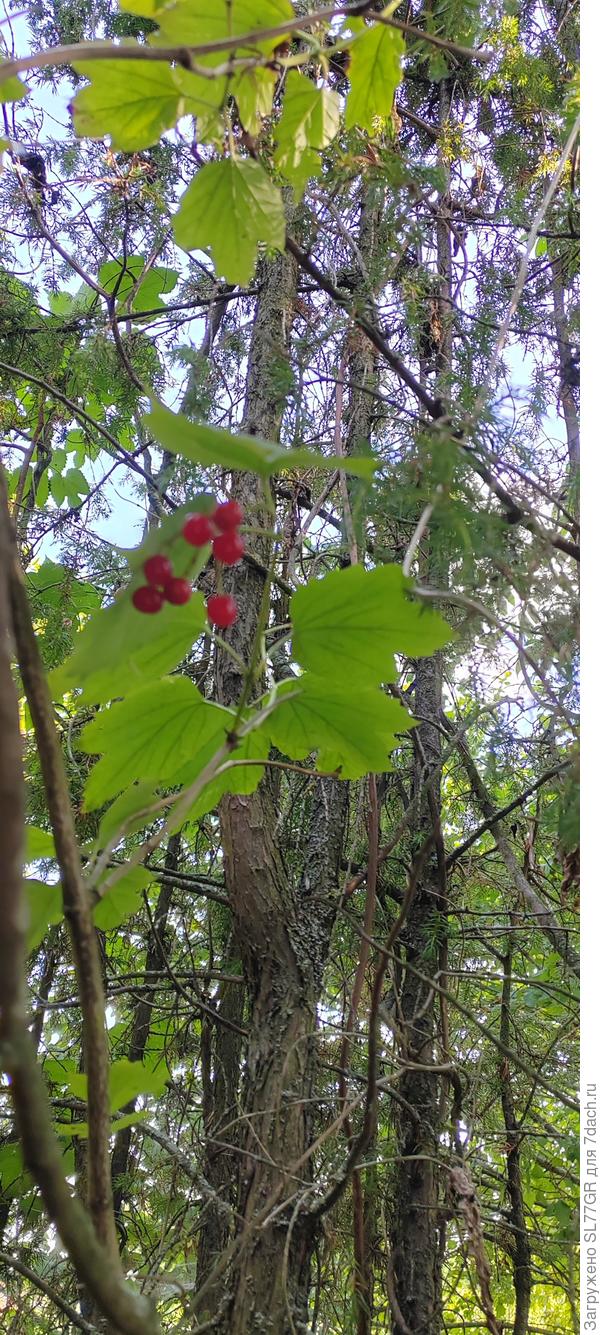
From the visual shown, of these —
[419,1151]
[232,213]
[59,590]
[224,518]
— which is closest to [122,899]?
[224,518]

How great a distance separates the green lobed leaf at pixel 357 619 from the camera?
616 millimetres

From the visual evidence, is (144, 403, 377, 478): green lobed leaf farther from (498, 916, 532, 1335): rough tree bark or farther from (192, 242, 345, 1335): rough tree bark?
(498, 916, 532, 1335): rough tree bark

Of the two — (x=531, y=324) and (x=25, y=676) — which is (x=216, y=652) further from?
(x=25, y=676)

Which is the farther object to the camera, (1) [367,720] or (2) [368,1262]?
(2) [368,1262]

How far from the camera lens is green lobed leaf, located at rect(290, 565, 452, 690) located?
2.02 feet

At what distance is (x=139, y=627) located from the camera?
469 mm

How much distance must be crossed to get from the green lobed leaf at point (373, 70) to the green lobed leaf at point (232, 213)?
0.13 m

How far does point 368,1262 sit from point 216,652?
0.94m

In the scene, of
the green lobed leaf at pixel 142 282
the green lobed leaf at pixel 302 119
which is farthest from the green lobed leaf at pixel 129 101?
the green lobed leaf at pixel 142 282

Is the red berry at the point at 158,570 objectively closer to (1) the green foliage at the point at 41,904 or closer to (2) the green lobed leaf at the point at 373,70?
(1) the green foliage at the point at 41,904

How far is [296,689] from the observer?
0.64 m

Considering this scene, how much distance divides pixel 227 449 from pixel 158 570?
0.07m

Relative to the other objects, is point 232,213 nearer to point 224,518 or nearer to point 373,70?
point 373,70
